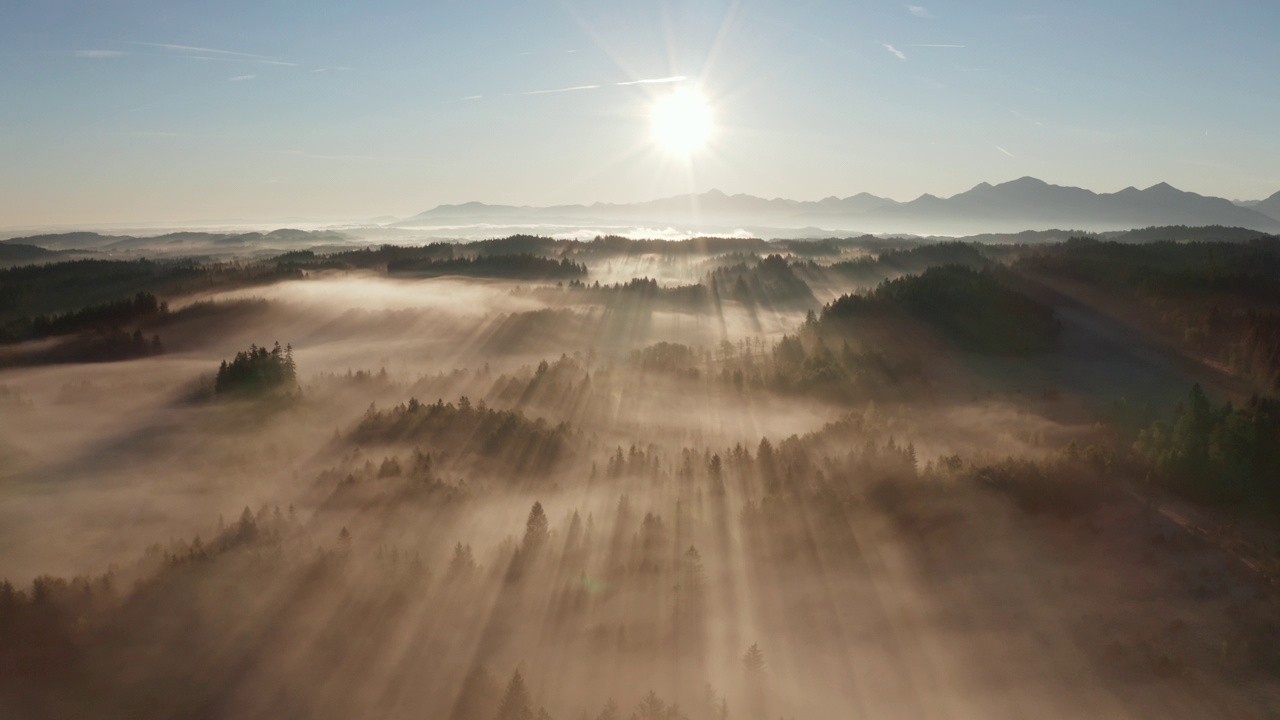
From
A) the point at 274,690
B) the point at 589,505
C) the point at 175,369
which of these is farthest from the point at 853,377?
the point at 175,369

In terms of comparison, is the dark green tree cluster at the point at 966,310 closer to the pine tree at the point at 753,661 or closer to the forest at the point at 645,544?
the forest at the point at 645,544

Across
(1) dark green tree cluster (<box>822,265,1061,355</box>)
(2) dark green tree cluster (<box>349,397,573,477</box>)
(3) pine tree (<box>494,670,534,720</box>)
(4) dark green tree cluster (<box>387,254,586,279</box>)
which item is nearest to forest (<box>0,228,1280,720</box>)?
(3) pine tree (<box>494,670,534,720</box>)

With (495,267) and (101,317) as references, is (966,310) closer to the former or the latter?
(101,317)

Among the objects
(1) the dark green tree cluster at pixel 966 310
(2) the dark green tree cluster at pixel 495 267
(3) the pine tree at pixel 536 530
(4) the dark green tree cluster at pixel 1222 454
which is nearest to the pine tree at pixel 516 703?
(3) the pine tree at pixel 536 530

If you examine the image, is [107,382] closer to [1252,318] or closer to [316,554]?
[316,554]

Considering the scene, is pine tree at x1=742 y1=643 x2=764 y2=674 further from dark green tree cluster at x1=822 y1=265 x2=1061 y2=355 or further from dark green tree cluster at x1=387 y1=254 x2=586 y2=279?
dark green tree cluster at x1=387 y1=254 x2=586 y2=279

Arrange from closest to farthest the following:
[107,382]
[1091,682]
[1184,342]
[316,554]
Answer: [1091,682]
[316,554]
[107,382]
[1184,342]
